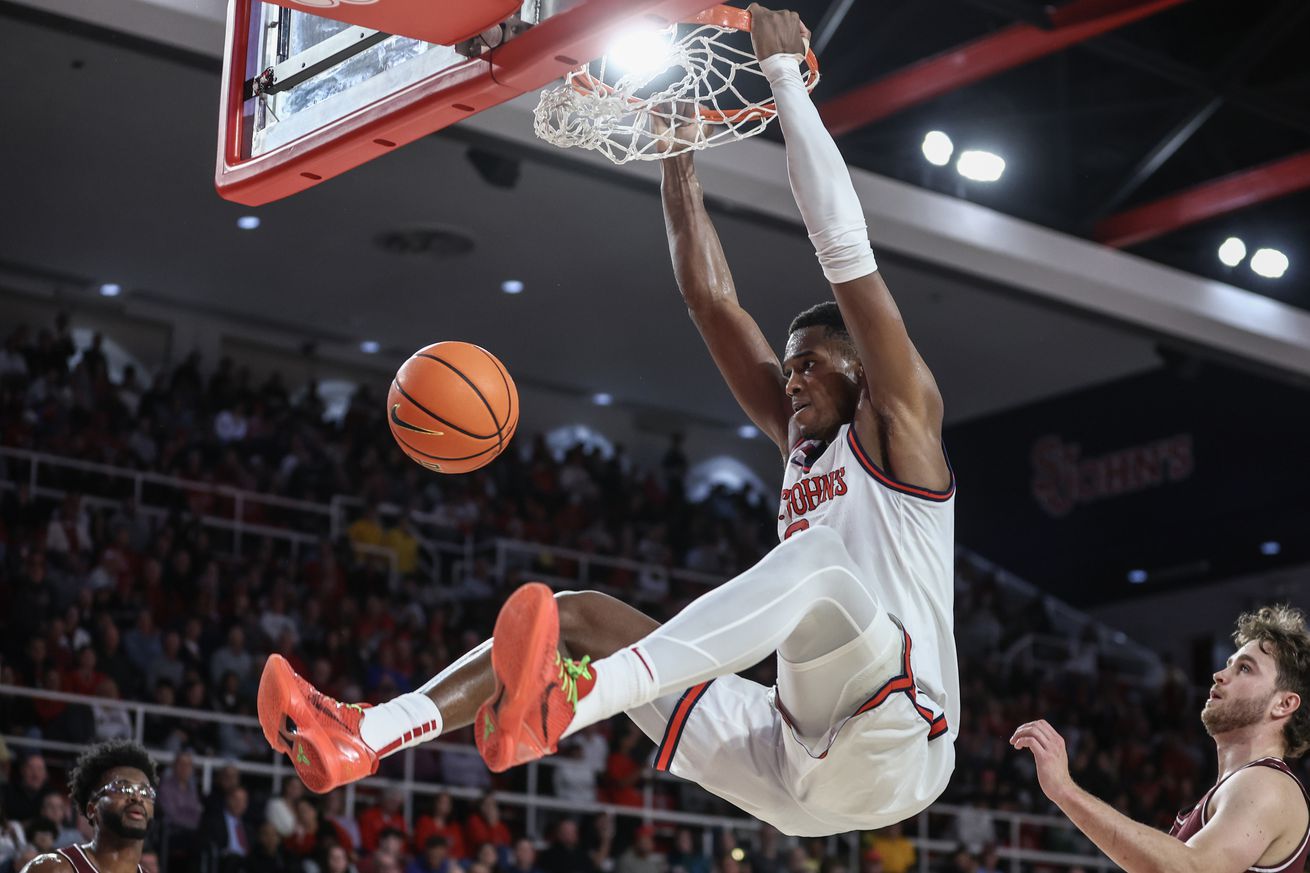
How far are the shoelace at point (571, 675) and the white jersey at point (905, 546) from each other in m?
0.91

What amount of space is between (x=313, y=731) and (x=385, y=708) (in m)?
0.26

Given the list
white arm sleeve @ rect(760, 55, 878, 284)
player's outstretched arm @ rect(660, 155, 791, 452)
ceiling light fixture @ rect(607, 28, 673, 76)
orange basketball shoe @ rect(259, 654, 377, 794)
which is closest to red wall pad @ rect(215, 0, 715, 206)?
white arm sleeve @ rect(760, 55, 878, 284)

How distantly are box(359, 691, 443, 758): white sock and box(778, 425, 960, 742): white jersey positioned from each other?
1.11 m

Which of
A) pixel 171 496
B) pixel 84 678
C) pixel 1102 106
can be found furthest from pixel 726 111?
pixel 171 496

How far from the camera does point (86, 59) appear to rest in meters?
11.9

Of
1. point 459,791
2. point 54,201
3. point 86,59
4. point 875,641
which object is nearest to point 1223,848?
point 875,641

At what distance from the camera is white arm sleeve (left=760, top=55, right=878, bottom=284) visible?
161 inches

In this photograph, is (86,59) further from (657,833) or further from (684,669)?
(684,669)

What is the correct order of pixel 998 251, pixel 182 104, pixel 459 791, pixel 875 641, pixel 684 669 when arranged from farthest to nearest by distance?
pixel 182 104
pixel 998 251
pixel 459 791
pixel 875 641
pixel 684 669

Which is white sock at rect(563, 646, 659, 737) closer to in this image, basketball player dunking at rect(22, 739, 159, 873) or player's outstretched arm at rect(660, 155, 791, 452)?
player's outstretched arm at rect(660, 155, 791, 452)

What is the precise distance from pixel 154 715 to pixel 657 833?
3710mm

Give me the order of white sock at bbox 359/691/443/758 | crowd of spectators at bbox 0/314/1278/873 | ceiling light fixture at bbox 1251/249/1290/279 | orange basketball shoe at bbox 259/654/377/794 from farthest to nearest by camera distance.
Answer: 1. ceiling light fixture at bbox 1251/249/1290/279
2. crowd of spectators at bbox 0/314/1278/873
3. white sock at bbox 359/691/443/758
4. orange basketball shoe at bbox 259/654/377/794

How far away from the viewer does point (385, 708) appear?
12.1ft

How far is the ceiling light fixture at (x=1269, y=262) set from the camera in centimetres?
1241
